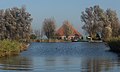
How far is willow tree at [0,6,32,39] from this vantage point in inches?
3376

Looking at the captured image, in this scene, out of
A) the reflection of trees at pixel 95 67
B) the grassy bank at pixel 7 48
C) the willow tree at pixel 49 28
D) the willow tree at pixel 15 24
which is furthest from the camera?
the willow tree at pixel 49 28

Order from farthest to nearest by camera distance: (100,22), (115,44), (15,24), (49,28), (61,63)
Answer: (49,28) → (100,22) → (15,24) → (115,44) → (61,63)

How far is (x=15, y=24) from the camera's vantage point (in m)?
85.9

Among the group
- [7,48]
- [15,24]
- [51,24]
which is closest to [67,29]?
[51,24]

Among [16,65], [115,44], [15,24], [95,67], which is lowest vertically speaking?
[95,67]

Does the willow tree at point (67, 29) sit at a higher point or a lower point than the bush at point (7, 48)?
higher

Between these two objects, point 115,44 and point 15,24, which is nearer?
point 115,44

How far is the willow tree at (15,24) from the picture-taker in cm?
8575

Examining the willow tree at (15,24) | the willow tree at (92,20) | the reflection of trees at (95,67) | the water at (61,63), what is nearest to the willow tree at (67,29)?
the willow tree at (92,20)

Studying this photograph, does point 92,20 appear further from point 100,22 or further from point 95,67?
point 95,67

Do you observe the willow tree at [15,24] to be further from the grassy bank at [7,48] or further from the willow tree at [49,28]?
the willow tree at [49,28]

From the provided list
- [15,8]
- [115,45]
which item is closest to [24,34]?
[15,8]

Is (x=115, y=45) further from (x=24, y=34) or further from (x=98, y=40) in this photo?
(x=98, y=40)

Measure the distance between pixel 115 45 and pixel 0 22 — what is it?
1381 inches
